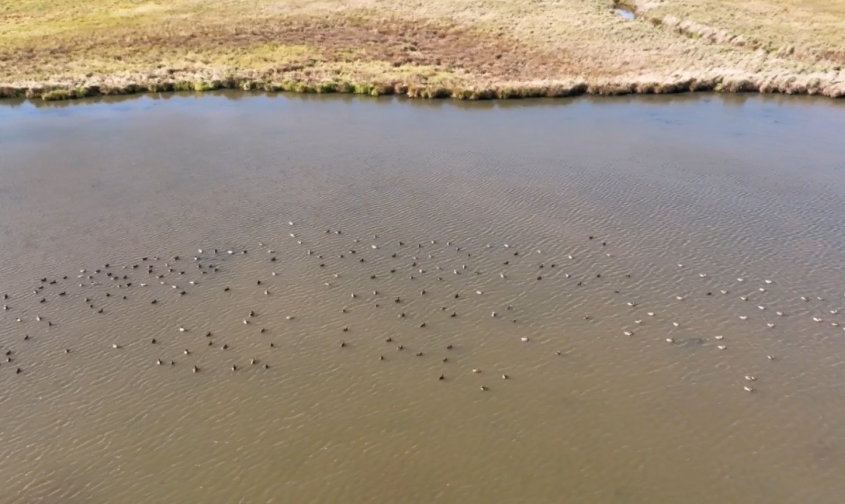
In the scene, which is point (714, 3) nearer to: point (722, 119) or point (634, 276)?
point (722, 119)

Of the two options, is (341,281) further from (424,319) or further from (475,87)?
(475,87)

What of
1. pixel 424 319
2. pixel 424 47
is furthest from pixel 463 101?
pixel 424 319

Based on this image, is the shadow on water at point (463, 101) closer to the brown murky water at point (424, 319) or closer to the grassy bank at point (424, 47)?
the grassy bank at point (424, 47)

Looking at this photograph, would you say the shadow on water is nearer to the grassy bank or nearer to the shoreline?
the shoreline

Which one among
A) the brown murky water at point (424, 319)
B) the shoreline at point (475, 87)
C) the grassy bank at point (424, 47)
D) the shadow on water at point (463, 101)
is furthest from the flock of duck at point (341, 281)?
the grassy bank at point (424, 47)

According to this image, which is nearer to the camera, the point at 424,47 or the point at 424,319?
the point at 424,319

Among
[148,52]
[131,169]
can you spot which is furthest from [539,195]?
[148,52]

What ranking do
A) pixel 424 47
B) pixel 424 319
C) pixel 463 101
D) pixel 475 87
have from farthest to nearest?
pixel 424 47 → pixel 475 87 → pixel 463 101 → pixel 424 319

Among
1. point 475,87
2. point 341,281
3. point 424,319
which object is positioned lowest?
point 424,319
